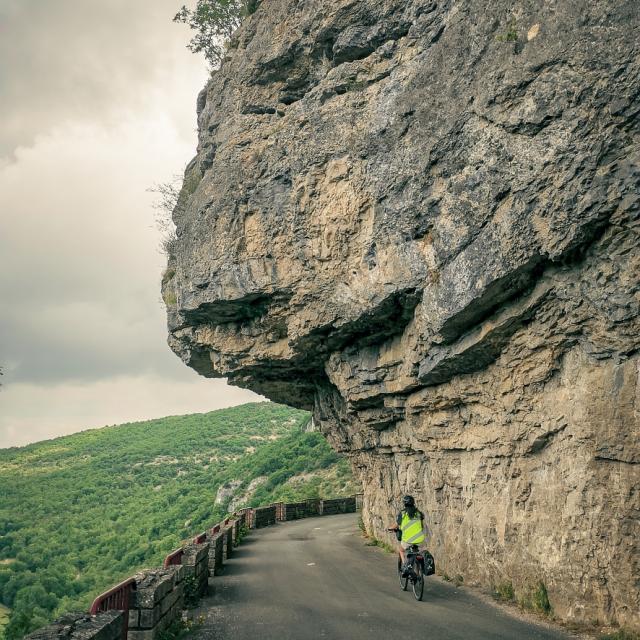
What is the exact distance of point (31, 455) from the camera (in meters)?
88.4

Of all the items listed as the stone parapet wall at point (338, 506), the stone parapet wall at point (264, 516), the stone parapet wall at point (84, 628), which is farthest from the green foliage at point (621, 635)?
the stone parapet wall at point (338, 506)

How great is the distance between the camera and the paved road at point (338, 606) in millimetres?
8578

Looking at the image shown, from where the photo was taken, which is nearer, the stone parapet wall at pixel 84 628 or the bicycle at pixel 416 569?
the stone parapet wall at pixel 84 628

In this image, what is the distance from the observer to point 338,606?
10.4 metres

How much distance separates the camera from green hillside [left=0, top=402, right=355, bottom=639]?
4056 cm

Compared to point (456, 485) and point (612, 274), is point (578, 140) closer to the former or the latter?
point (612, 274)

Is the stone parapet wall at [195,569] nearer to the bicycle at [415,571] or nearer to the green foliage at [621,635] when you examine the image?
the bicycle at [415,571]

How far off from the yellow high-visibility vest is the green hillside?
27.1 feet

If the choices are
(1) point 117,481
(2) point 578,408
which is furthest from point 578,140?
(1) point 117,481

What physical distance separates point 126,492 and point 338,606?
60.9 metres

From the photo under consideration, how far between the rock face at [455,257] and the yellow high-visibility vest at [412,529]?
124cm

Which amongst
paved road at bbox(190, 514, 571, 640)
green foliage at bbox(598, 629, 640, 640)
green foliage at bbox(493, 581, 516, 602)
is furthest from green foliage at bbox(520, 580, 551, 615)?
green foliage at bbox(598, 629, 640, 640)

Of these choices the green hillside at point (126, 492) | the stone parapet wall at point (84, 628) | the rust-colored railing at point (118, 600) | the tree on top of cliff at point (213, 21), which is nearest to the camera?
the stone parapet wall at point (84, 628)

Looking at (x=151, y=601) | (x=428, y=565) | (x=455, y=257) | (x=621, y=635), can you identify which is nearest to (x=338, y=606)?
(x=428, y=565)
